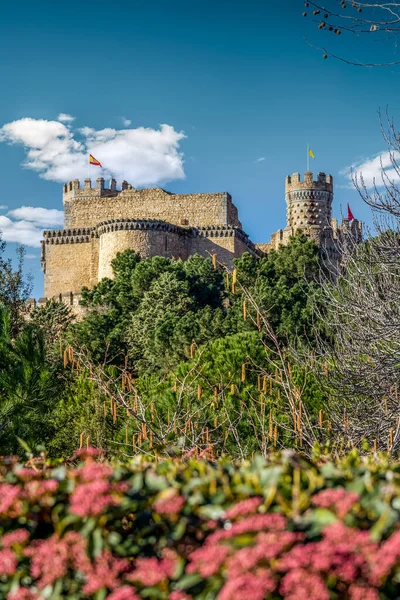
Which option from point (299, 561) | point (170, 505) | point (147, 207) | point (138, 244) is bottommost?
point (299, 561)

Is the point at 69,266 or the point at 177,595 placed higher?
the point at 69,266

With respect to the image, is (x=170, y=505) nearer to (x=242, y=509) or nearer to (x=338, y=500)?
(x=242, y=509)

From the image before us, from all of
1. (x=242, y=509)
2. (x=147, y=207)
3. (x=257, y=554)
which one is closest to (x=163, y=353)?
(x=147, y=207)

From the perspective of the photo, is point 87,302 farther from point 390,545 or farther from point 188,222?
point 390,545

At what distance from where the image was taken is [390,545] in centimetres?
233

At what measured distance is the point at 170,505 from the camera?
2686 millimetres

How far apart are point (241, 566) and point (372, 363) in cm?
680

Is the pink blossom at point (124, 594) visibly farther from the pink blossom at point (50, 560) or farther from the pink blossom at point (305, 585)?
the pink blossom at point (305, 585)

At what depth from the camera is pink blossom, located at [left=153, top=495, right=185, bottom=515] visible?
2.68 m

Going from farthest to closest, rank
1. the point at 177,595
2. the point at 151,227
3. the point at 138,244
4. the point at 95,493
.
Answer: the point at 151,227 → the point at 138,244 → the point at 95,493 → the point at 177,595

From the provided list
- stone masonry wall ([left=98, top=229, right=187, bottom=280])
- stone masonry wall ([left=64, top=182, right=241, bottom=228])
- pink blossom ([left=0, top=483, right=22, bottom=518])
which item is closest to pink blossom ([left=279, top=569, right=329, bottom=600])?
pink blossom ([left=0, top=483, right=22, bottom=518])

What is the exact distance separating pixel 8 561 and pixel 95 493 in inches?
16.2

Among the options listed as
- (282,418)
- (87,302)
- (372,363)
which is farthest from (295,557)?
(87,302)

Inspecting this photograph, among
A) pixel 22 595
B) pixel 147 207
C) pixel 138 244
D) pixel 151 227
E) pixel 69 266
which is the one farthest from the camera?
pixel 147 207
